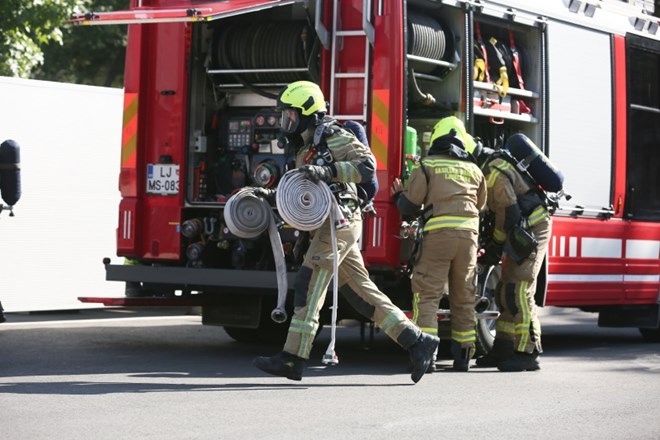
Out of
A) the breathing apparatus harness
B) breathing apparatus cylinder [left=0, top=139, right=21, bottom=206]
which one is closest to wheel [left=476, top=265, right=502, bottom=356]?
the breathing apparatus harness

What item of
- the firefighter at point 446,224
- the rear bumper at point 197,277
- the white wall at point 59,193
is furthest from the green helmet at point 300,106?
the white wall at point 59,193

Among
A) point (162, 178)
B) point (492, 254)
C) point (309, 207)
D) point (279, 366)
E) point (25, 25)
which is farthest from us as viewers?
point (25, 25)

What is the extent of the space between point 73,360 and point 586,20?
5.26 m

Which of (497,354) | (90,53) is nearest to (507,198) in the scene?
(497,354)

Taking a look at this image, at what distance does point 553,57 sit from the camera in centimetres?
1127

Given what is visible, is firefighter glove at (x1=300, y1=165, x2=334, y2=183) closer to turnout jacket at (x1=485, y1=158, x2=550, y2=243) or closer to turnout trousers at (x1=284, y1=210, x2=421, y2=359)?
turnout trousers at (x1=284, y1=210, x2=421, y2=359)

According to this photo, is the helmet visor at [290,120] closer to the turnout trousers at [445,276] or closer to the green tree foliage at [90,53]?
the turnout trousers at [445,276]

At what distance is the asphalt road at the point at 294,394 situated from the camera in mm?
6770

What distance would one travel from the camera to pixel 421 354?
8.66 metres

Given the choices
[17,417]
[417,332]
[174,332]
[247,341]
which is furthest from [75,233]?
[17,417]

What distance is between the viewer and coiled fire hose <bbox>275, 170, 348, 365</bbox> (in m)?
8.52

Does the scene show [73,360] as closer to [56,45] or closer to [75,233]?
[75,233]

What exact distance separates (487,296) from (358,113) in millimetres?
1957

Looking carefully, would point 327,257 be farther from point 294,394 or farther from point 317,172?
point 294,394
